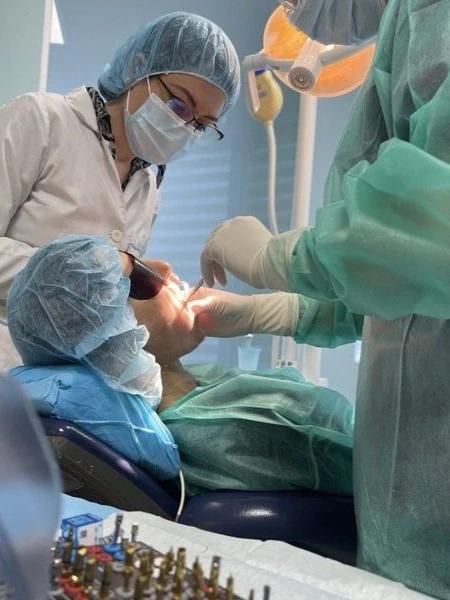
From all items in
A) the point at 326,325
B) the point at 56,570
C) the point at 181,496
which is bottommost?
the point at 181,496

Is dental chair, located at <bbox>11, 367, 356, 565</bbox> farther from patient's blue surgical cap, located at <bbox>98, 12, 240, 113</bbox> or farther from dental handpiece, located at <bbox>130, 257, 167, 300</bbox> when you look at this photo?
patient's blue surgical cap, located at <bbox>98, 12, 240, 113</bbox>

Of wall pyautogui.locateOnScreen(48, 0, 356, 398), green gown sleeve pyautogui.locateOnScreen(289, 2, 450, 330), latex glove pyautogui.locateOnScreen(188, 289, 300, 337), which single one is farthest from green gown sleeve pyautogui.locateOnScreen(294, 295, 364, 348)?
wall pyautogui.locateOnScreen(48, 0, 356, 398)

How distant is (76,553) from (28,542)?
0.44m

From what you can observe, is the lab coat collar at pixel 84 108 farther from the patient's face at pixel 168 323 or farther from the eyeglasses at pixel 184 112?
the patient's face at pixel 168 323

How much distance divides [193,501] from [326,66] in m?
1.27

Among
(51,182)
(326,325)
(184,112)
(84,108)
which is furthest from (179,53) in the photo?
(326,325)

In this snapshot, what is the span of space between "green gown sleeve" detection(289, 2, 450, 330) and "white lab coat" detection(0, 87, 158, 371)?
108cm

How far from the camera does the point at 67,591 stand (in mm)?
733

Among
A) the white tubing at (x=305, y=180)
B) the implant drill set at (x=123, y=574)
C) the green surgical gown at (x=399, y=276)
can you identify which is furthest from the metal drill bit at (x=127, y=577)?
the white tubing at (x=305, y=180)

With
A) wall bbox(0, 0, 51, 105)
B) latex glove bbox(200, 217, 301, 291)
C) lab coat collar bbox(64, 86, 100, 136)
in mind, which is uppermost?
wall bbox(0, 0, 51, 105)

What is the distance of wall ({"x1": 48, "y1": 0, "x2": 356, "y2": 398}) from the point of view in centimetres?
324

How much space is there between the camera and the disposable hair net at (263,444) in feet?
4.52

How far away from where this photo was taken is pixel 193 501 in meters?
1.30

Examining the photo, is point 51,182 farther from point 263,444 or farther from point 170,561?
point 170,561
